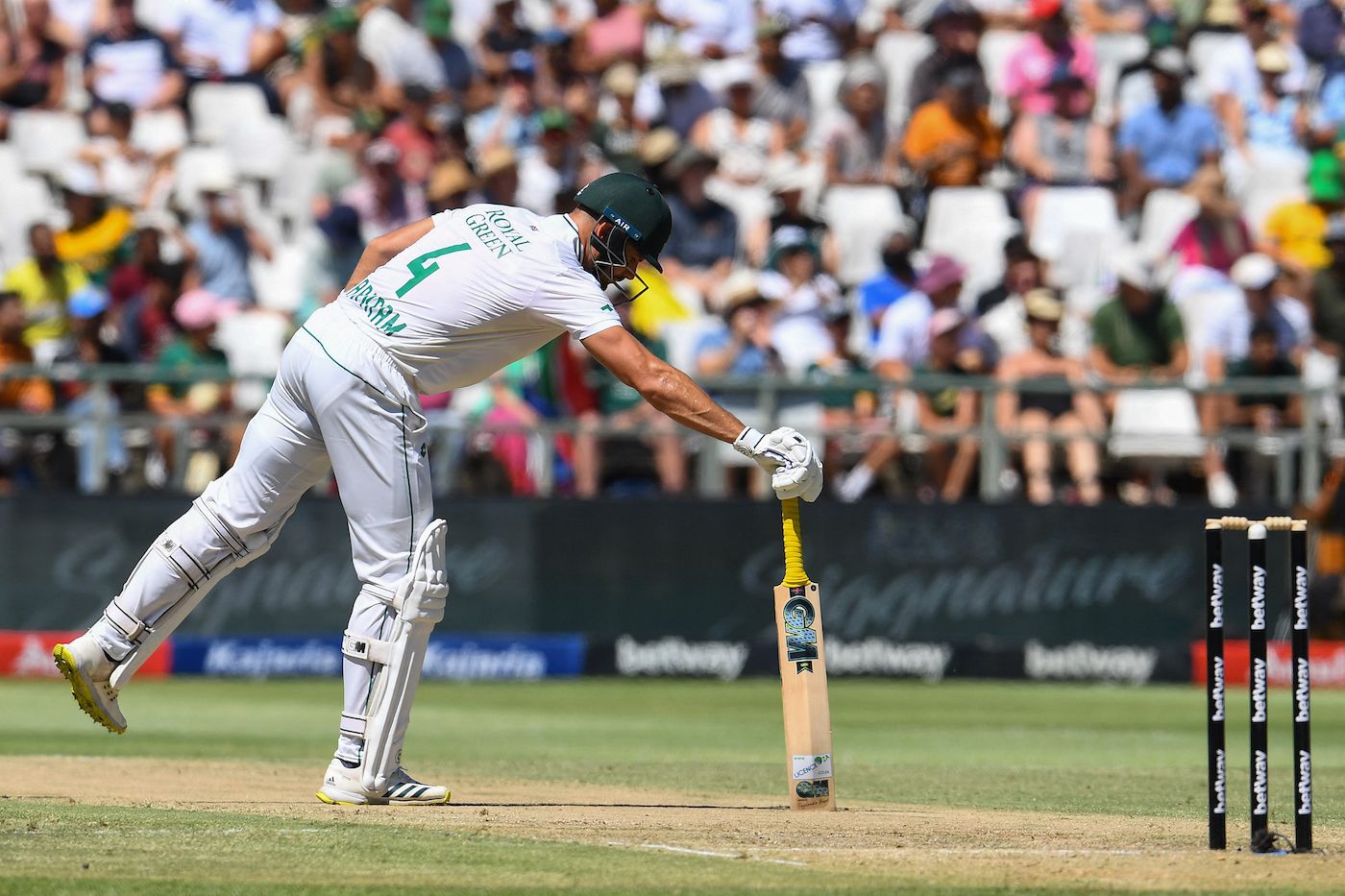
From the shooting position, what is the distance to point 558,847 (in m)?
6.20

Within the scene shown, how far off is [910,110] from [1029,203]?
5.20 ft

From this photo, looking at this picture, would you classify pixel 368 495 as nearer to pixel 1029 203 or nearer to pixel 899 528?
pixel 899 528

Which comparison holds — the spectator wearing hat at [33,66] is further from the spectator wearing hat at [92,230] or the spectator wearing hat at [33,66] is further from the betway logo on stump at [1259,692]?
the betway logo on stump at [1259,692]

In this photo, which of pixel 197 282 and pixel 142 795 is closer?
pixel 142 795

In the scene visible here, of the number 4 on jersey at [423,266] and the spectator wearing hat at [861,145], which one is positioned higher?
the spectator wearing hat at [861,145]

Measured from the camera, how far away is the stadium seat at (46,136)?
19.5 metres

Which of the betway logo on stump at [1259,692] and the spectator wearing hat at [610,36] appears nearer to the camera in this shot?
the betway logo on stump at [1259,692]

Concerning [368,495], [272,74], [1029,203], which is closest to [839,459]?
[1029,203]

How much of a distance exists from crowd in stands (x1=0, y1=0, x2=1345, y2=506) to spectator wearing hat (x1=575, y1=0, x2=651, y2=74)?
1.5 inches

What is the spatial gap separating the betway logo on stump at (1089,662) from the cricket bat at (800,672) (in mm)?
8730

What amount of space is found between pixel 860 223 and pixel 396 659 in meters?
11.7

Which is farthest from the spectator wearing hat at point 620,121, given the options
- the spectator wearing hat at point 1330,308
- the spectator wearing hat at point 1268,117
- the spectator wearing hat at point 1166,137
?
the spectator wearing hat at point 1330,308

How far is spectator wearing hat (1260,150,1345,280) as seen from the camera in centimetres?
1789

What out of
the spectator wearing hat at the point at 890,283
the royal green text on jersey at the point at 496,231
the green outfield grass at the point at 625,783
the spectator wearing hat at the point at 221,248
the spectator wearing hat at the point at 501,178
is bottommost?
the green outfield grass at the point at 625,783
